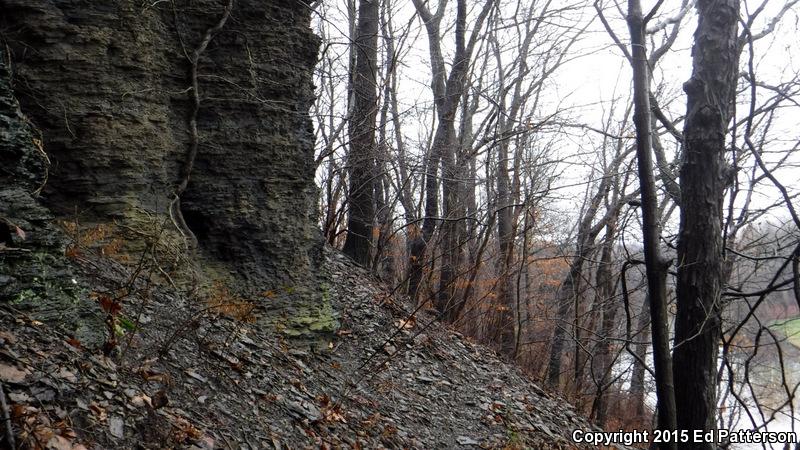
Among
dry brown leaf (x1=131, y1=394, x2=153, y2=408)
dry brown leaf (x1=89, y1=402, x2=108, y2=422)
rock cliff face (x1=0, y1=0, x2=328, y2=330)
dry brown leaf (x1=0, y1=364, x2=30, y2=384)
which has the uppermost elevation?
rock cliff face (x1=0, y1=0, x2=328, y2=330)

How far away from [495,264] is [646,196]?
23.9 ft

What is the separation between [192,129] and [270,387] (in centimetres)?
251

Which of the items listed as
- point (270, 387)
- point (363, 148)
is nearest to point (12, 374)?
point (270, 387)

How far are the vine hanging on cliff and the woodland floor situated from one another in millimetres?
795

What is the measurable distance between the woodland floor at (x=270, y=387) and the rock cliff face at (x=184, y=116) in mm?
813

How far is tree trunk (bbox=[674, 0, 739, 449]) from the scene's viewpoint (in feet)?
16.5

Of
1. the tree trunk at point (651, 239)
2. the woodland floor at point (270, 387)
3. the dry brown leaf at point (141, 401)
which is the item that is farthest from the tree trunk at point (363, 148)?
the dry brown leaf at point (141, 401)

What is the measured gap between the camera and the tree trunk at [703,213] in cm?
502

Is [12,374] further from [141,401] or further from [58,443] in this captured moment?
[141,401]

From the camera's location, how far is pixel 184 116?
597cm

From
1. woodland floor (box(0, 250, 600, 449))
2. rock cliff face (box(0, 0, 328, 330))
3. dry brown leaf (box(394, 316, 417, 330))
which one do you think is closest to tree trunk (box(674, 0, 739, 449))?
woodland floor (box(0, 250, 600, 449))

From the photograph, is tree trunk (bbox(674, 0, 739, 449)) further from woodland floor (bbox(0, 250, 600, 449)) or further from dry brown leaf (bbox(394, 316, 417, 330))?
dry brown leaf (bbox(394, 316, 417, 330))

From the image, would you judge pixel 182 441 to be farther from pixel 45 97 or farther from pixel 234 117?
pixel 234 117

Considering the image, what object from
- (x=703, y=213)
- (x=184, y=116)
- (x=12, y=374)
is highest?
(x=184, y=116)
